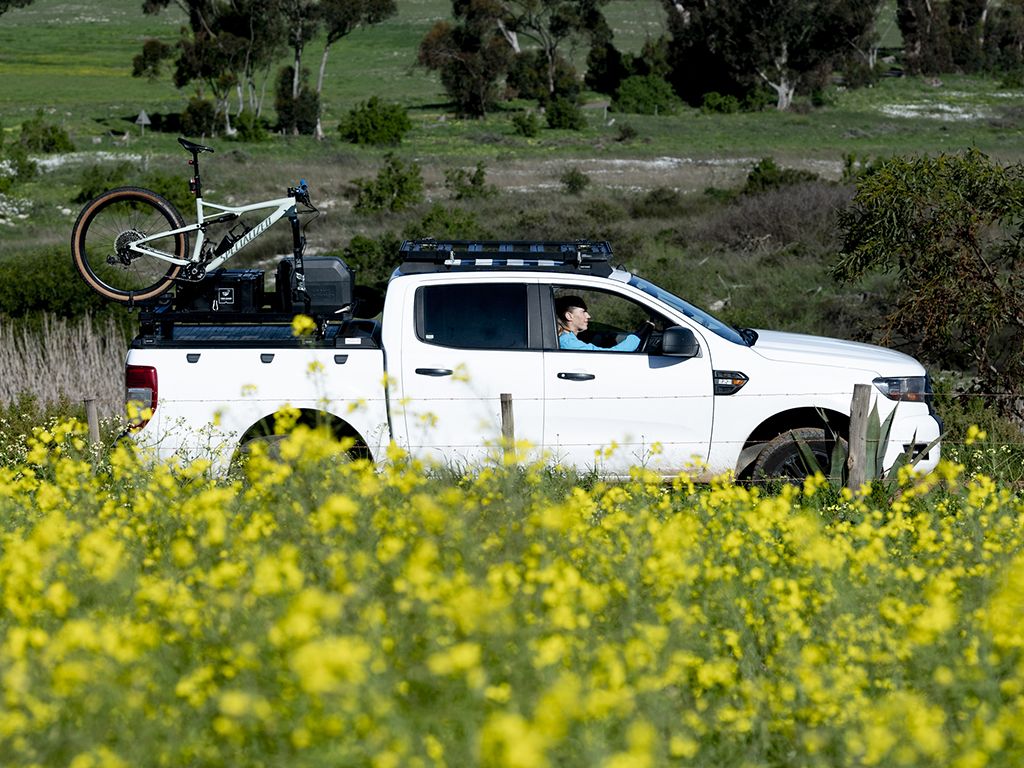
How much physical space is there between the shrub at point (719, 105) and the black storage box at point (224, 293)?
62.8 meters

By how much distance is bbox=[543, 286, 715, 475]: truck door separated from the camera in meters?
8.05

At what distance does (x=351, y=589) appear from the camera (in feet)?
11.7

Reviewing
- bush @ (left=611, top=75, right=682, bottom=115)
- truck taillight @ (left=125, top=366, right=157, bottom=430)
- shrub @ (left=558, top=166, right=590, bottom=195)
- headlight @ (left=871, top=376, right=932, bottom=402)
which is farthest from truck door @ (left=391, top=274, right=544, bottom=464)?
bush @ (left=611, top=75, right=682, bottom=115)

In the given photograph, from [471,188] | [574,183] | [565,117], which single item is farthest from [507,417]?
[565,117]

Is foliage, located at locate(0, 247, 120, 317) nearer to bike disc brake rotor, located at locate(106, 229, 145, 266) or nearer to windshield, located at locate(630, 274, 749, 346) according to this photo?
bike disc brake rotor, located at locate(106, 229, 145, 266)

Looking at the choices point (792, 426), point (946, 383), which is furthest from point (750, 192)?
point (792, 426)

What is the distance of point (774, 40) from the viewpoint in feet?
232

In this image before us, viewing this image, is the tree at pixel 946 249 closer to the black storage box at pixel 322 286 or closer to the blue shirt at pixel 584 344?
the blue shirt at pixel 584 344

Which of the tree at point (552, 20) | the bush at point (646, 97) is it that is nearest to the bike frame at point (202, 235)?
the bush at point (646, 97)

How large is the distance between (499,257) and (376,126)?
4687 cm

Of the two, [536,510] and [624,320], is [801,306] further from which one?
[536,510]

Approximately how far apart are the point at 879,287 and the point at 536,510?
14.9 meters

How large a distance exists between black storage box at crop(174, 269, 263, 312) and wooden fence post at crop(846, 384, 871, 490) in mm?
3802

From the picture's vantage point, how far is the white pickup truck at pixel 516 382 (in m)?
7.90
